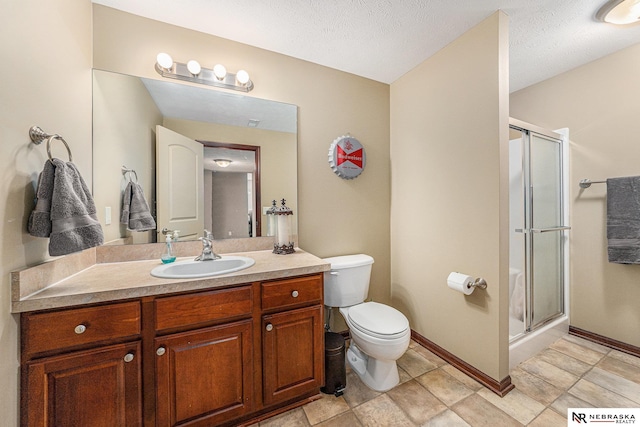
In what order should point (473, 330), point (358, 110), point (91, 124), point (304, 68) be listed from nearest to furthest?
point (91, 124), point (473, 330), point (304, 68), point (358, 110)

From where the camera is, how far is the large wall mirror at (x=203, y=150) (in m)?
1.48

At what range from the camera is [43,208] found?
97 centimetres

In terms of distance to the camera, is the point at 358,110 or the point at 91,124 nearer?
the point at 91,124

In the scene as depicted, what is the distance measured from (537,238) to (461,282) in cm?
96

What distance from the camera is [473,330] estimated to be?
1673mm

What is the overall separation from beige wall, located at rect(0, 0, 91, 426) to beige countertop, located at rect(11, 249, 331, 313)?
0.06 metres

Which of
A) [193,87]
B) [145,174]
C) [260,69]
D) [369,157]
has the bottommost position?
[145,174]

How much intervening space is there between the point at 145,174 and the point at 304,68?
1.44m

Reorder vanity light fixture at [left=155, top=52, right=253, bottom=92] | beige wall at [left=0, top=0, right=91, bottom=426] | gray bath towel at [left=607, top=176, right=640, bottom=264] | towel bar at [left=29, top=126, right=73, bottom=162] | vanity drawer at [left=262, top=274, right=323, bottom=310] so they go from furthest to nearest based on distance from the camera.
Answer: gray bath towel at [left=607, top=176, right=640, bottom=264], vanity light fixture at [left=155, top=52, right=253, bottom=92], vanity drawer at [left=262, top=274, right=323, bottom=310], towel bar at [left=29, top=126, right=73, bottom=162], beige wall at [left=0, top=0, right=91, bottom=426]

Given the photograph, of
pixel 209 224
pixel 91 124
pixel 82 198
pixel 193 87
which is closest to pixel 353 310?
pixel 209 224

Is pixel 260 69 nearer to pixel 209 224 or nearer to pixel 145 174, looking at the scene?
pixel 145 174

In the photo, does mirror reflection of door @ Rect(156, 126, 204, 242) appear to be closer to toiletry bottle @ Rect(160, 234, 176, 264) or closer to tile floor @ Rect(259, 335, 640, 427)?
toiletry bottle @ Rect(160, 234, 176, 264)

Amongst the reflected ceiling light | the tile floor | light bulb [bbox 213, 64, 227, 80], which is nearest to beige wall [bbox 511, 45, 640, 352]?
the tile floor

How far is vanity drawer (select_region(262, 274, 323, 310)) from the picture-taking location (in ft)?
4.29
